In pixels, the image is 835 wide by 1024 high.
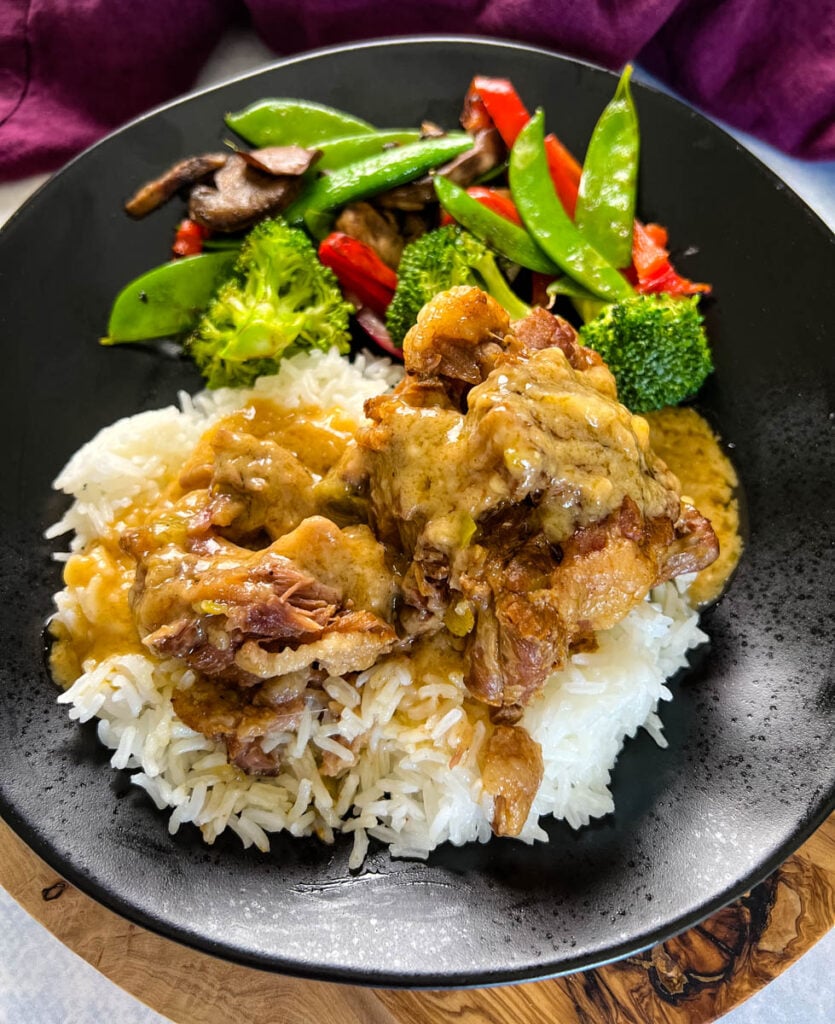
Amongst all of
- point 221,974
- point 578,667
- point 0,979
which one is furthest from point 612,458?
point 0,979

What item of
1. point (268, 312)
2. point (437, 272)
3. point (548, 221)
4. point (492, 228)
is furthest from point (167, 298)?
point (548, 221)

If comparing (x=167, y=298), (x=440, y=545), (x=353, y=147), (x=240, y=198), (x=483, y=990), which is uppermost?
(x=353, y=147)

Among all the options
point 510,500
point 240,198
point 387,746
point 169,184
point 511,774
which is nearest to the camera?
point 510,500

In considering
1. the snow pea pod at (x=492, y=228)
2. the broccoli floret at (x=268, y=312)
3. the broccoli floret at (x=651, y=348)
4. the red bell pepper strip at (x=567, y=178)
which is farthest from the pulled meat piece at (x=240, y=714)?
the red bell pepper strip at (x=567, y=178)

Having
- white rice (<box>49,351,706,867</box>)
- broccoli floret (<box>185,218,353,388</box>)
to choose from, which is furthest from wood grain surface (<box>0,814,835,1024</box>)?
broccoli floret (<box>185,218,353,388</box>)

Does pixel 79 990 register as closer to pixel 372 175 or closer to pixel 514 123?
pixel 372 175

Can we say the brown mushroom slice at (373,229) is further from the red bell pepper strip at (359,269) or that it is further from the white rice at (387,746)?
the white rice at (387,746)
